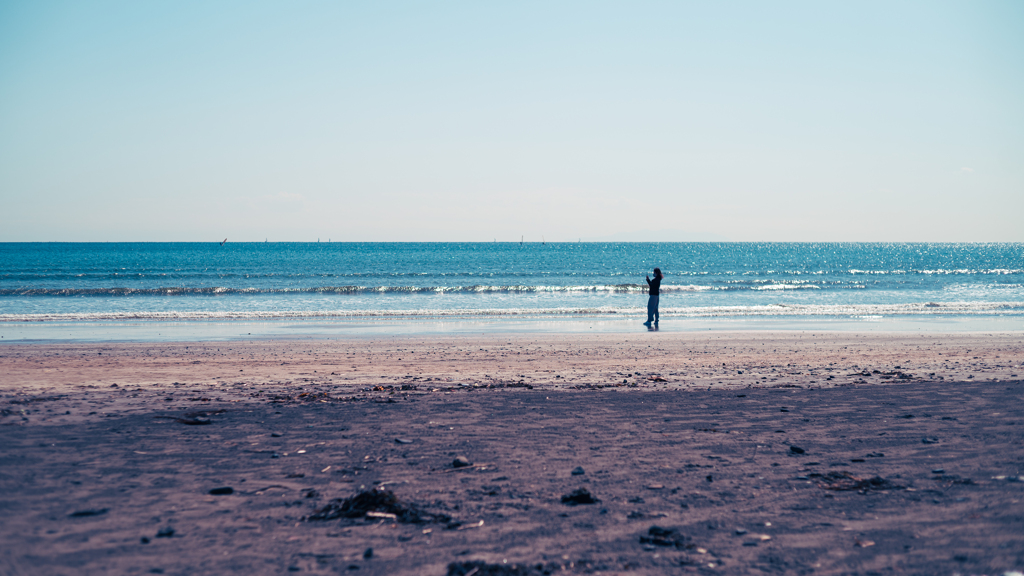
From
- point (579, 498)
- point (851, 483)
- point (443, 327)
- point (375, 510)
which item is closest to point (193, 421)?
point (375, 510)

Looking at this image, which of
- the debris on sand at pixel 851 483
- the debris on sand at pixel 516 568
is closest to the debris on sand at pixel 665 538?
the debris on sand at pixel 516 568

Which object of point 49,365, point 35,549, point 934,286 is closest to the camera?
point 35,549

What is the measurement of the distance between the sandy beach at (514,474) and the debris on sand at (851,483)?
2 cm

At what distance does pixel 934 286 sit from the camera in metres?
42.4

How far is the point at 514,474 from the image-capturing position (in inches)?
215

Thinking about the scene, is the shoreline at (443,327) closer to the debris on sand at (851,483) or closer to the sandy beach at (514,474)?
the sandy beach at (514,474)

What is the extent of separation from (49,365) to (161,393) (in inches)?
208

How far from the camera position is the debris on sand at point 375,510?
176 inches

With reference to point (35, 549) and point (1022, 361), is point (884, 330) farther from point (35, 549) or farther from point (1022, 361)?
point (35, 549)

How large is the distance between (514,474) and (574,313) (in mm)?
20026

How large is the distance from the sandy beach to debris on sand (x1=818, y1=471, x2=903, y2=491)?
0.08 feet

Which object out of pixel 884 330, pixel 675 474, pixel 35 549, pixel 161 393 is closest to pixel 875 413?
pixel 675 474

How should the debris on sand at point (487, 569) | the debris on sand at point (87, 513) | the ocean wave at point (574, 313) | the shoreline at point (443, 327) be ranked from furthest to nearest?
the ocean wave at point (574, 313) < the shoreline at point (443, 327) < the debris on sand at point (87, 513) < the debris on sand at point (487, 569)

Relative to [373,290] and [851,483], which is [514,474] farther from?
[373,290]
